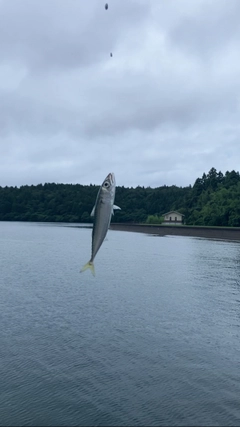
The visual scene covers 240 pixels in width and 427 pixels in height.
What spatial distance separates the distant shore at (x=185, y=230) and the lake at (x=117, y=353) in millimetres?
75336

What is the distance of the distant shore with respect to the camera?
110 meters

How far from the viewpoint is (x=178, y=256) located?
61094 millimetres

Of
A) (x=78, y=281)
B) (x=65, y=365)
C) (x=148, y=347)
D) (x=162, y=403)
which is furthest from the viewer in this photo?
(x=78, y=281)

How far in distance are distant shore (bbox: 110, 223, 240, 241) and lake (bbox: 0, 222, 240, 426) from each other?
75336mm

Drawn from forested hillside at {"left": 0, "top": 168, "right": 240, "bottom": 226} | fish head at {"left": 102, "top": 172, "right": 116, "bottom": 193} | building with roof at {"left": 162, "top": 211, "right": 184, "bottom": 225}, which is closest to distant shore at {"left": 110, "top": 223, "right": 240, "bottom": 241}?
forested hillside at {"left": 0, "top": 168, "right": 240, "bottom": 226}

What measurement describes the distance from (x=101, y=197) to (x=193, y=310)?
944 inches

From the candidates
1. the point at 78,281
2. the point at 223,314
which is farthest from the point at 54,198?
the point at 223,314

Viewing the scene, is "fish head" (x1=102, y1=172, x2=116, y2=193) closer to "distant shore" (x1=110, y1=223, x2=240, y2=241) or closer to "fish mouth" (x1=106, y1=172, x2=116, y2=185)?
"fish mouth" (x1=106, y1=172, x2=116, y2=185)

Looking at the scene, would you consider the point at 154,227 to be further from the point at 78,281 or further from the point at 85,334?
the point at 85,334

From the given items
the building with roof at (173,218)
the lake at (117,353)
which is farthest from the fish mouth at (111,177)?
the building with roof at (173,218)

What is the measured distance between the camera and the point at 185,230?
125 meters

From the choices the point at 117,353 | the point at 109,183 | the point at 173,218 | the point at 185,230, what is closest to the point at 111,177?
the point at 109,183

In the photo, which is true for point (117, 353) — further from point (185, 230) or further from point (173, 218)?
point (173, 218)

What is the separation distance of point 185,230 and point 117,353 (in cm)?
10810
